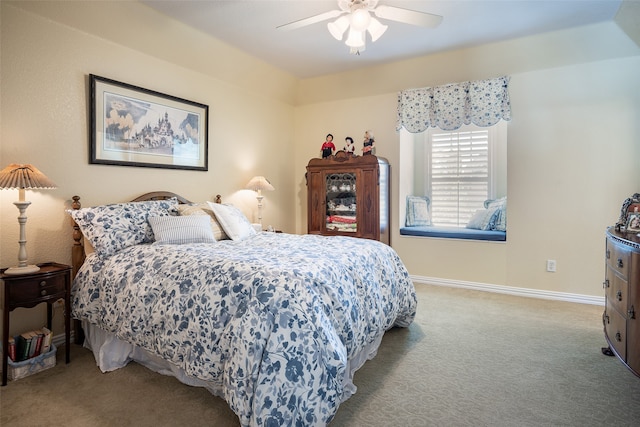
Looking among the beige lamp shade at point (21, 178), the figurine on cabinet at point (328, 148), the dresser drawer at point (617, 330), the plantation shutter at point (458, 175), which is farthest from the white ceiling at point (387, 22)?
the dresser drawer at point (617, 330)

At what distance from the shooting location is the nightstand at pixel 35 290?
84.0 inches

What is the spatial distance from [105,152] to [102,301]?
4.30 feet

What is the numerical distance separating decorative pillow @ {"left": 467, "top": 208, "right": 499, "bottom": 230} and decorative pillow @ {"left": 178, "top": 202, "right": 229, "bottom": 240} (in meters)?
3.04

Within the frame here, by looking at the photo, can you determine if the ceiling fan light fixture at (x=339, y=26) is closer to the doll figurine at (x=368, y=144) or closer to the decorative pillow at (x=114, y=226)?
the decorative pillow at (x=114, y=226)

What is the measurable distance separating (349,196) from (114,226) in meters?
2.64

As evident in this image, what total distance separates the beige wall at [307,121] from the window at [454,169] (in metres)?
0.58

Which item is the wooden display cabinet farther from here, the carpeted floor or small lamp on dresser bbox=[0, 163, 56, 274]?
small lamp on dresser bbox=[0, 163, 56, 274]

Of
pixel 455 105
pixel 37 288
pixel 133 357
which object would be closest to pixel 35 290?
pixel 37 288

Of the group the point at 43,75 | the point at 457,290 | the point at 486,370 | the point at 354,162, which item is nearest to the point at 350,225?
the point at 354,162

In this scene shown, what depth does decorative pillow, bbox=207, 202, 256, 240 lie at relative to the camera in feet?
10.2

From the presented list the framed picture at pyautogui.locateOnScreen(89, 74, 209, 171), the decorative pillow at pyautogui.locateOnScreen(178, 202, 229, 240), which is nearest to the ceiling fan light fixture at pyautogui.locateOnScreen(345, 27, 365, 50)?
the decorative pillow at pyautogui.locateOnScreen(178, 202, 229, 240)

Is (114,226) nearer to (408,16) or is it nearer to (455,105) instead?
(408,16)

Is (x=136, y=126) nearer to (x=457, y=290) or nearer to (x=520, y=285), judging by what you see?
(x=457, y=290)

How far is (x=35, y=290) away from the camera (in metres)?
2.25
